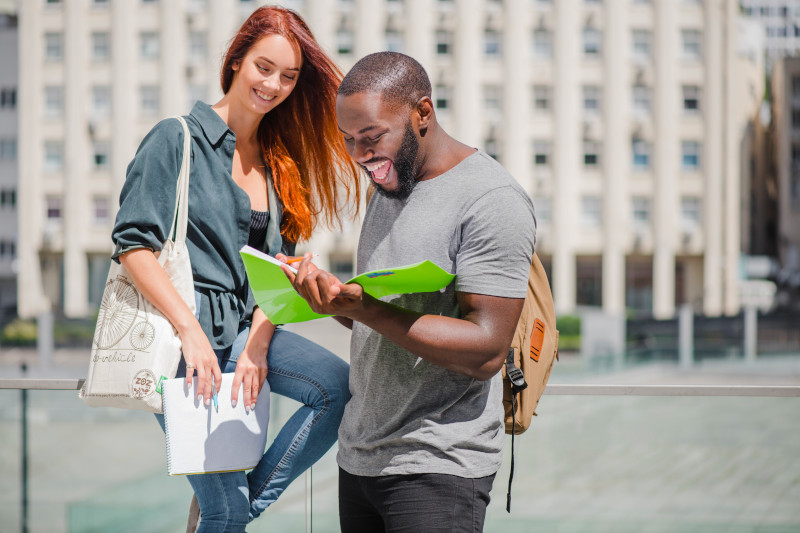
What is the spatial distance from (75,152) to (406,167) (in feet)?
134

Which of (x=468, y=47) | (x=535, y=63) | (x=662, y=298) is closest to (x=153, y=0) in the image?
(x=468, y=47)

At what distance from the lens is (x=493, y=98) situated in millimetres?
37938

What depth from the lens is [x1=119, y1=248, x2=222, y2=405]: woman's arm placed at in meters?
2.02

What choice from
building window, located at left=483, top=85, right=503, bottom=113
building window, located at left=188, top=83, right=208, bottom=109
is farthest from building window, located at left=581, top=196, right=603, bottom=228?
building window, located at left=188, top=83, right=208, bottom=109

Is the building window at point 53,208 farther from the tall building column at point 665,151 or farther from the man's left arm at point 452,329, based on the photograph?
the man's left arm at point 452,329

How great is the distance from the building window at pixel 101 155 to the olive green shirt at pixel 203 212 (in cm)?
3934

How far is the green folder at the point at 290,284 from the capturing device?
157 centimetres

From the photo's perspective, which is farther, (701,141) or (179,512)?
(701,141)

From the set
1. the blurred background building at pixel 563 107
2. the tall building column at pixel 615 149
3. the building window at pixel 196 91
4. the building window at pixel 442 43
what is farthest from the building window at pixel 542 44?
the building window at pixel 196 91

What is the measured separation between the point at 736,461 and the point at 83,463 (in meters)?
3.94

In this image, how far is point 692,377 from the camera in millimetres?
20312

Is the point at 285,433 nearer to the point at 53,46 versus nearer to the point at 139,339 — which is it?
the point at 139,339

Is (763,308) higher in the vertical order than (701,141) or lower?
lower

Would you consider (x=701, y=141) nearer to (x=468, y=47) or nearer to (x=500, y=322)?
(x=468, y=47)
